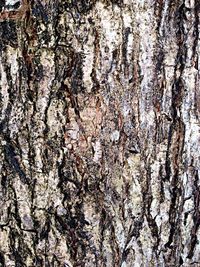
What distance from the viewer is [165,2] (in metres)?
1.24

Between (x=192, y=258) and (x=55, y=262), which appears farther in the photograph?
(x=192, y=258)

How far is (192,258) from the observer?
158 centimetres

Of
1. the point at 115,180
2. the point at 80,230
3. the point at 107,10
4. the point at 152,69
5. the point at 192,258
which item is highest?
the point at 107,10

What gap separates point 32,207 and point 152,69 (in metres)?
0.49

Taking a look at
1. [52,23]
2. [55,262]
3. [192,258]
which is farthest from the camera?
[192,258]

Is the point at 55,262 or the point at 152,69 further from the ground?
the point at 152,69

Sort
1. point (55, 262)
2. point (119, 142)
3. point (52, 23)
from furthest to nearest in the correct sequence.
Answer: point (55, 262)
point (119, 142)
point (52, 23)

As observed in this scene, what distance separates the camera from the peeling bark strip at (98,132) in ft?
4.06

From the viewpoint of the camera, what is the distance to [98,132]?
1326 mm

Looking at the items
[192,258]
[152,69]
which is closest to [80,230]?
[192,258]

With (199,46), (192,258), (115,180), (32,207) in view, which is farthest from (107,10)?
(192,258)

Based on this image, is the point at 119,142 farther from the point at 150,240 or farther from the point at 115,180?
the point at 150,240

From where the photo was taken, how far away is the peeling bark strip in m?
1.24

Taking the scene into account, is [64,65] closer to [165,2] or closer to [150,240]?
[165,2]
